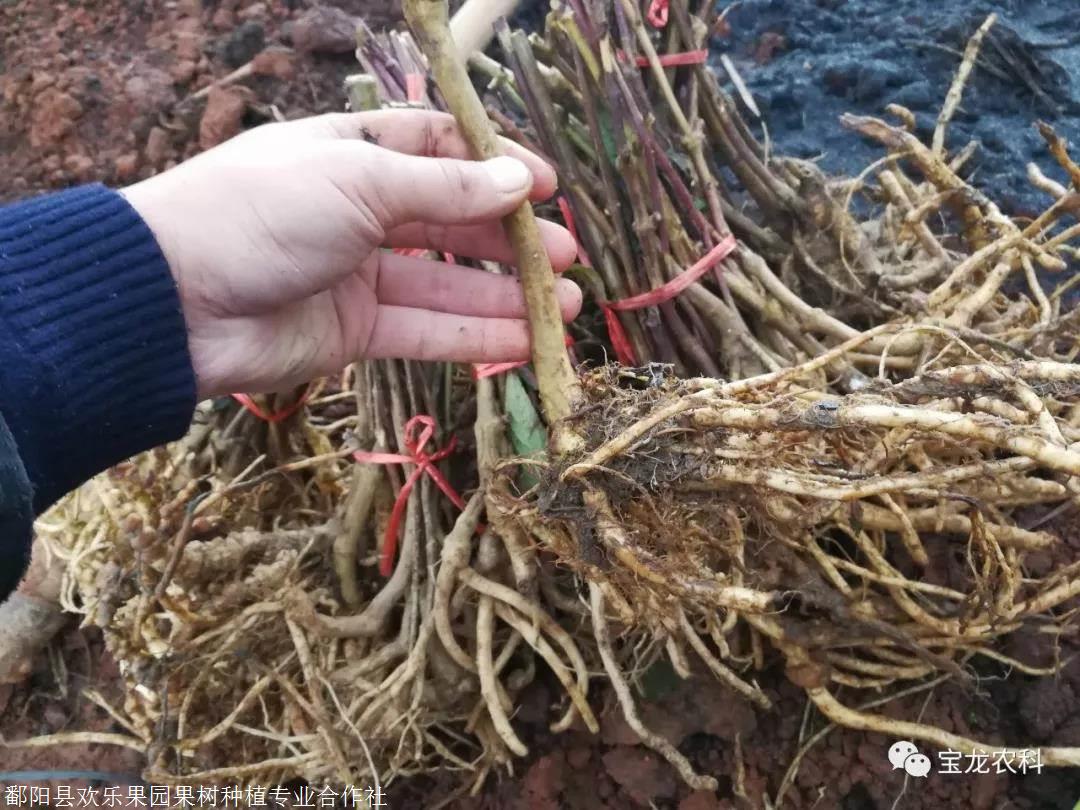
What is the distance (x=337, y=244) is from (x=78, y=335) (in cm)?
28

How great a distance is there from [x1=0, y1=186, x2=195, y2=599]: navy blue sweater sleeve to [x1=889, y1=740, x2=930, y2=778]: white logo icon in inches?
40.2

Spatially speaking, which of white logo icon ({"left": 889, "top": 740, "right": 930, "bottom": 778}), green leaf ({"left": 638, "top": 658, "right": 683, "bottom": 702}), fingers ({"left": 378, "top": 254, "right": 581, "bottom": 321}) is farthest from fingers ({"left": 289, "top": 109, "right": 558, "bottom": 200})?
white logo icon ({"left": 889, "top": 740, "right": 930, "bottom": 778})

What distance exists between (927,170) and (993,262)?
17cm

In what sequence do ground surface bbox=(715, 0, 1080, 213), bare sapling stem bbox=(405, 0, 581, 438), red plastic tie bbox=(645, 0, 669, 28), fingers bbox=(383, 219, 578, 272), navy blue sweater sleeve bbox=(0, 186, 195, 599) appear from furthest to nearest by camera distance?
ground surface bbox=(715, 0, 1080, 213) → red plastic tie bbox=(645, 0, 669, 28) → fingers bbox=(383, 219, 578, 272) → bare sapling stem bbox=(405, 0, 581, 438) → navy blue sweater sleeve bbox=(0, 186, 195, 599)

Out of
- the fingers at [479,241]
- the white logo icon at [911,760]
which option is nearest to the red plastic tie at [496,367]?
the fingers at [479,241]

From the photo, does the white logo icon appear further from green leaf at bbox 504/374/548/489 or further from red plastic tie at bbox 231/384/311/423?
red plastic tie at bbox 231/384/311/423

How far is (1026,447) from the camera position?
2.24 feet

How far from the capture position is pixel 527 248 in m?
0.98

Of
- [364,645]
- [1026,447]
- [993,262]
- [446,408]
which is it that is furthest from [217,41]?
[1026,447]

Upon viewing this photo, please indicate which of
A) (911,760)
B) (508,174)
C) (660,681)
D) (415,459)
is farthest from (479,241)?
(911,760)

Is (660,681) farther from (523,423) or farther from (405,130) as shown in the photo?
(405,130)

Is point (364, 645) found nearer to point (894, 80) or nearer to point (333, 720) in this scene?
point (333, 720)

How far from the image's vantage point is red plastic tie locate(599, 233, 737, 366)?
1.09m

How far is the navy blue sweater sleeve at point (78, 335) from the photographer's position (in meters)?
0.81
